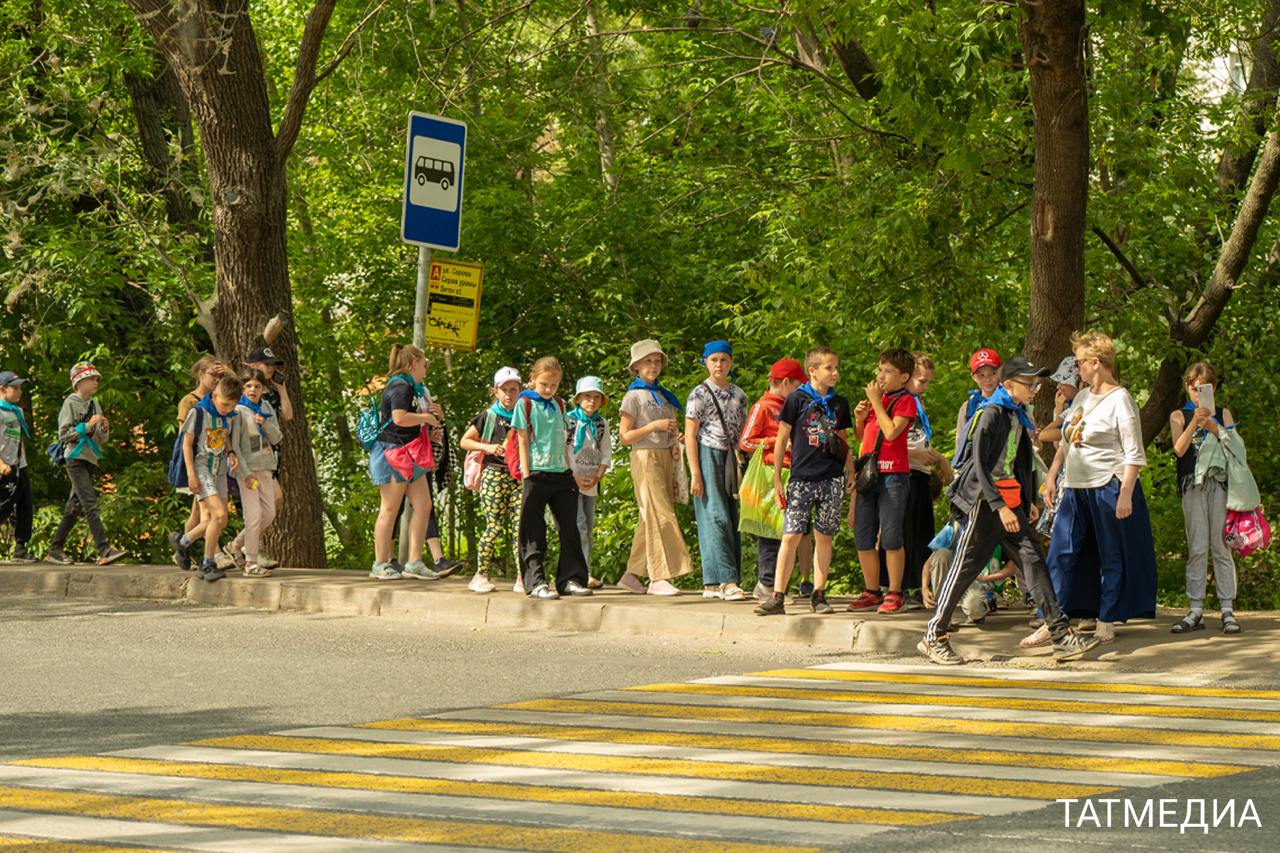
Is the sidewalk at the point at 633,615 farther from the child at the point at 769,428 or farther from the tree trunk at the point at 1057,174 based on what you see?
the tree trunk at the point at 1057,174

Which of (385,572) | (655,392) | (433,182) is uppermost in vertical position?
(433,182)

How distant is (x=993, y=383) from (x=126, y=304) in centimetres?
1214

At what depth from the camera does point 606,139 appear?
84.3 ft

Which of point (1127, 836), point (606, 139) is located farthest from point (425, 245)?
point (606, 139)

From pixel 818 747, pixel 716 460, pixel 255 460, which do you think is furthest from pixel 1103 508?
pixel 255 460

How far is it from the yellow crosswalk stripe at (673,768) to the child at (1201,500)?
16.2ft

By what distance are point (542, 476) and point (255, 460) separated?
272 centimetres

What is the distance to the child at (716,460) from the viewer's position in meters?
13.4

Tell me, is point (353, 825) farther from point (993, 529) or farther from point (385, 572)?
point (385, 572)

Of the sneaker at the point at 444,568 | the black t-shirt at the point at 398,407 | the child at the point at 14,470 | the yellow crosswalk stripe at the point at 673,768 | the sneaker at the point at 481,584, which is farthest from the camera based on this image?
the child at the point at 14,470

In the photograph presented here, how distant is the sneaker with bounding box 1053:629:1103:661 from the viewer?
428 inches

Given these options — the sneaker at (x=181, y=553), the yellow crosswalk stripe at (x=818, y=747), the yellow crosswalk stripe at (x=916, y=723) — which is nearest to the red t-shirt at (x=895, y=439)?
the yellow crosswalk stripe at (x=916, y=723)

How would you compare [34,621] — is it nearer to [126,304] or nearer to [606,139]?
[126,304]

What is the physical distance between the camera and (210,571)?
14.7m
